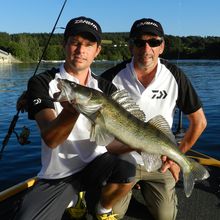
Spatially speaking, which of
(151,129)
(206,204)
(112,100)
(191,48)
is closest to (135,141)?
(151,129)

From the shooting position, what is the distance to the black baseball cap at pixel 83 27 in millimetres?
3824

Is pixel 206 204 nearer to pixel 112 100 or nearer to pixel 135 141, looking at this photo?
pixel 135 141

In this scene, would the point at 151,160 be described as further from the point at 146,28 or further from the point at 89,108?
the point at 146,28

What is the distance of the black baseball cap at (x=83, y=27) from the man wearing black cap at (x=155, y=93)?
0.73m

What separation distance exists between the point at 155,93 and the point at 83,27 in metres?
1.33

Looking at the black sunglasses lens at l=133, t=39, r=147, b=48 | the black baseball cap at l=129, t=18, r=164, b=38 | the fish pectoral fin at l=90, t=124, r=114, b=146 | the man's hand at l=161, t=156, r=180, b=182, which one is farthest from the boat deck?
the black baseball cap at l=129, t=18, r=164, b=38

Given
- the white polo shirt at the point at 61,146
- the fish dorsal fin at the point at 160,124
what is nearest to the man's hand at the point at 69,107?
the white polo shirt at the point at 61,146

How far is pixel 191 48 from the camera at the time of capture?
115812 mm

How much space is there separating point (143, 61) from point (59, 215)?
2.12 metres

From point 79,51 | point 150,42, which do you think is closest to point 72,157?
point 79,51

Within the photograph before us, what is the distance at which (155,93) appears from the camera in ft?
15.0

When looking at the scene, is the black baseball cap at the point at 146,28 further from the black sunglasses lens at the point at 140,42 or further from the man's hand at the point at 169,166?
the man's hand at the point at 169,166

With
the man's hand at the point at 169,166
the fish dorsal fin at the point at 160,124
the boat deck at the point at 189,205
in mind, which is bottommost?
the boat deck at the point at 189,205

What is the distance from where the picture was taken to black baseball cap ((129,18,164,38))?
4438 mm
